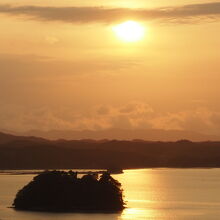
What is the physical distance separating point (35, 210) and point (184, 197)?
183ft

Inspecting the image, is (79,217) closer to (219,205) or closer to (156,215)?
(156,215)

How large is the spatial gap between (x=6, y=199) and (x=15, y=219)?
43124 millimetres

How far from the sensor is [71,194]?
148 m

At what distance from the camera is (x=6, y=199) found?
17850cm

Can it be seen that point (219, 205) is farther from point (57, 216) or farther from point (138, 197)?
point (57, 216)

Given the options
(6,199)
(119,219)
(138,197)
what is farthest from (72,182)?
(138,197)

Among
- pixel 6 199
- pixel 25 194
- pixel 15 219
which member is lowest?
pixel 15 219

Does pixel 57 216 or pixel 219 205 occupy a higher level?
pixel 219 205

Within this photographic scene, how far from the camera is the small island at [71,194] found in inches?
5773

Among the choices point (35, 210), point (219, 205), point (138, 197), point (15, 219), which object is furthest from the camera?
point (138, 197)

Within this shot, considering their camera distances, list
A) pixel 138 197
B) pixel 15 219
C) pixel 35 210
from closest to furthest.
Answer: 1. pixel 15 219
2. pixel 35 210
3. pixel 138 197

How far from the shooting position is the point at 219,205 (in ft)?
568

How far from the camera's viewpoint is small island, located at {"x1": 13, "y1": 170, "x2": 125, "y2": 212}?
146625 millimetres

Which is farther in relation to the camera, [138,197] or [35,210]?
[138,197]
